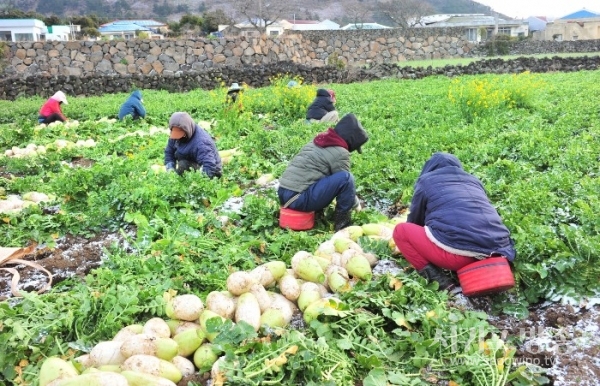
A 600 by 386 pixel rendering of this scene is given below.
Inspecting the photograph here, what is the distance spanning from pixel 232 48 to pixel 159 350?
25.1 metres

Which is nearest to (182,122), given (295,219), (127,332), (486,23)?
(295,219)

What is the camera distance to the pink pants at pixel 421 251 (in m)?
3.62

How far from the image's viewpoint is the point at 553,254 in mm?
3547

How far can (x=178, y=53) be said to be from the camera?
83.7 feet

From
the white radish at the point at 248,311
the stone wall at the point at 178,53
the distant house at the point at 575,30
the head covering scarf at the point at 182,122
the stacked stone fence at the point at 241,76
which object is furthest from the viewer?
the distant house at the point at 575,30

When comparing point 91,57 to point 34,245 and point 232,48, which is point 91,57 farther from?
point 34,245

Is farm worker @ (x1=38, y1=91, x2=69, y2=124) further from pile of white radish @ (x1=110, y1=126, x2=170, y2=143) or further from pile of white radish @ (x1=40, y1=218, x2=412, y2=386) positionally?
pile of white radish @ (x1=40, y1=218, x2=412, y2=386)

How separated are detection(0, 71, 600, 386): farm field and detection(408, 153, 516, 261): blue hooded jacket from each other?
0.20 meters

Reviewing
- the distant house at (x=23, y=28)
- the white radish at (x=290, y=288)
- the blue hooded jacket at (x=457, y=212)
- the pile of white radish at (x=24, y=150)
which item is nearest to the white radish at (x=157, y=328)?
the white radish at (x=290, y=288)

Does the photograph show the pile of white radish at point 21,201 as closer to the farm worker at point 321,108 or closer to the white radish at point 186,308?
the white radish at point 186,308

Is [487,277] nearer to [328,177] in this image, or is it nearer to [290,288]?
[290,288]

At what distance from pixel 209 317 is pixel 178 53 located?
78.8 feet

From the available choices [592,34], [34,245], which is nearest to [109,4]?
[592,34]

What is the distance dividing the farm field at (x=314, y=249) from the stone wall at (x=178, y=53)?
17.5 m
